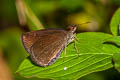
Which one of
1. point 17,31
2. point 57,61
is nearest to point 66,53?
point 57,61

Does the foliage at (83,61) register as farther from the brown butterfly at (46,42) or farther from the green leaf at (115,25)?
the brown butterfly at (46,42)

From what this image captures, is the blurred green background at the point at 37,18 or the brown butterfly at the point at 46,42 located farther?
the blurred green background at the point at 37,18

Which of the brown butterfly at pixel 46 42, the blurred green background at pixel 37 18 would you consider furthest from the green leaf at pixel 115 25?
the blurred green background at pixel 37 18

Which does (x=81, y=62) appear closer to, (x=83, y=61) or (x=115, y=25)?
(x=83, y=61)

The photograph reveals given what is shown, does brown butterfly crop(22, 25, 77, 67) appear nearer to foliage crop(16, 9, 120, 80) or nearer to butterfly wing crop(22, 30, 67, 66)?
butterfly wing crop(22, 30, 67, 66)

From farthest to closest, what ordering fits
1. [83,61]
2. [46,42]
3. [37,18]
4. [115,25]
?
[37,18] < [46,42] < [115,25] < [83,61]

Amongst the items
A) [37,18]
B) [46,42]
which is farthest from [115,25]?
[37,18]
